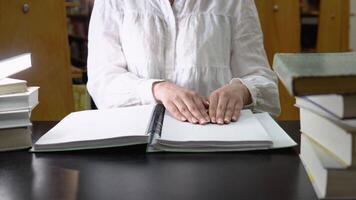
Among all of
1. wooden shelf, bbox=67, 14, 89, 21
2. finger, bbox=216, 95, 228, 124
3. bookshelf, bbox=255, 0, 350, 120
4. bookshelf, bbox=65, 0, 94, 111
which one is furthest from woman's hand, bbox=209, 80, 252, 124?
wooden shelf, bbox=67, 14, 89, 21

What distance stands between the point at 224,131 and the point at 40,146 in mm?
291

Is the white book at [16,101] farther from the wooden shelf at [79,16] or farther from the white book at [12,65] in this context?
the wooden shelf at [79,16]

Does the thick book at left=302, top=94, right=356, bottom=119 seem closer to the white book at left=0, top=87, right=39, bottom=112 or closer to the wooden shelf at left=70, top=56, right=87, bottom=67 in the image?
the white book at left=0, top=87, right=39, bottom=112

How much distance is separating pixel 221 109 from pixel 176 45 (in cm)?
38

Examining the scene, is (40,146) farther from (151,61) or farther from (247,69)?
(247,69)

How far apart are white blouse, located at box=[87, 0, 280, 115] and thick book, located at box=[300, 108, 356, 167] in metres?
0.63

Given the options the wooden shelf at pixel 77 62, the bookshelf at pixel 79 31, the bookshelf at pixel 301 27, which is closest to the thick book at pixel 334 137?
the bookshelf at pixel 301 27

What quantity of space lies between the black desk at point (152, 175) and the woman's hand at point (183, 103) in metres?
0.14

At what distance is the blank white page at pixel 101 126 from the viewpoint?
76cm

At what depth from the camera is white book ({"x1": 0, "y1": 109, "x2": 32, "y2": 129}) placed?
2.46 feet

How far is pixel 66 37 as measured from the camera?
2348 mm

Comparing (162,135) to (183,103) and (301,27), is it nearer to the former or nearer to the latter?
(183,103)

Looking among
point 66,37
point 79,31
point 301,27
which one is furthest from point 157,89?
point 79,31

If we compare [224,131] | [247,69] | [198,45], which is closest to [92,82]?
[198,45]
